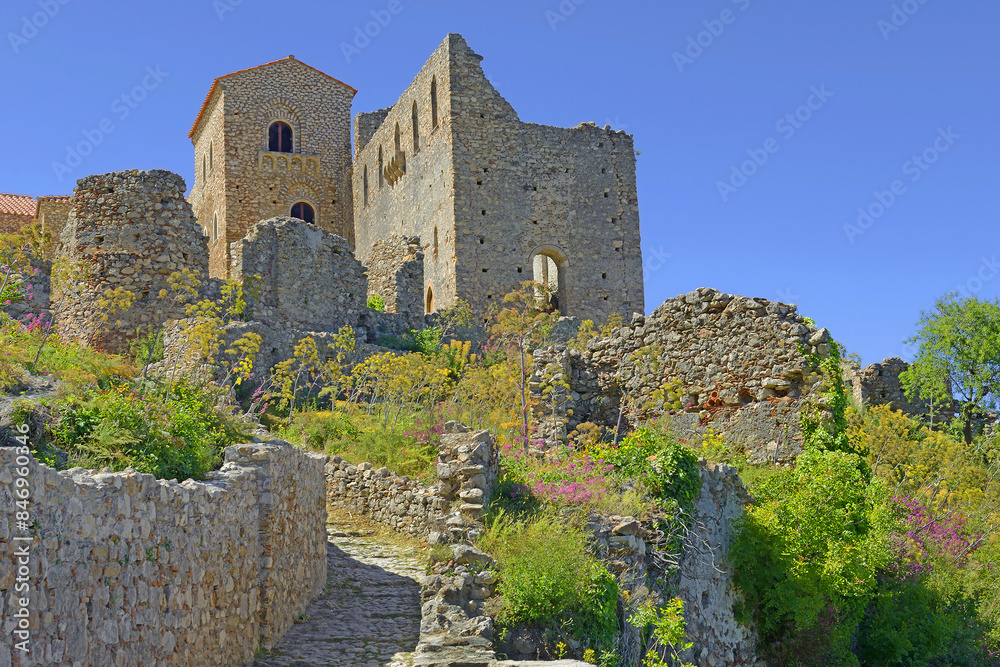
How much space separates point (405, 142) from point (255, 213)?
7.03 m

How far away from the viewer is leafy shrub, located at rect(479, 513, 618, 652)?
7258 mm

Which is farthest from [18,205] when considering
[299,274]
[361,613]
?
[361,613]

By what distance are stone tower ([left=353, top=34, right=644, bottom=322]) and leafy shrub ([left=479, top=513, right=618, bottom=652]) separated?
1748 cm

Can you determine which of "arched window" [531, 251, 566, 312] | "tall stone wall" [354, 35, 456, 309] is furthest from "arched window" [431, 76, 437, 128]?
"arched window" [531, 251, 566, 312]

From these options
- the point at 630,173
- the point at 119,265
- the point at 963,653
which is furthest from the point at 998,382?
the point at 119,265

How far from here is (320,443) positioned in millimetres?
13016

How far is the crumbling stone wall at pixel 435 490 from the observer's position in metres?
8.67

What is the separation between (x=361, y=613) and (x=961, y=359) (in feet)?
56.0

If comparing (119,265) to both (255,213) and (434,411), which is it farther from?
(255,213)

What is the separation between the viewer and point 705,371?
12.9 meters

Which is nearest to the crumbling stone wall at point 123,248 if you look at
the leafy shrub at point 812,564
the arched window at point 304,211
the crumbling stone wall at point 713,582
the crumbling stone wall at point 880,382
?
the crumbling stone wall at point 713,582

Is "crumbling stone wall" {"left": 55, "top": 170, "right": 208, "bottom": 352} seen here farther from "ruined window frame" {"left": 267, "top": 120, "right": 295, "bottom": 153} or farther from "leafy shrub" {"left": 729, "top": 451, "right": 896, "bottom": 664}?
"ruined window frame" {"left": 267, "top": 120, "right": 295, "bottom": 153}

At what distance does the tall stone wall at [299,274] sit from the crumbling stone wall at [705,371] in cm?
592

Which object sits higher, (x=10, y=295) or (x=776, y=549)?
(x=10, y=295)
